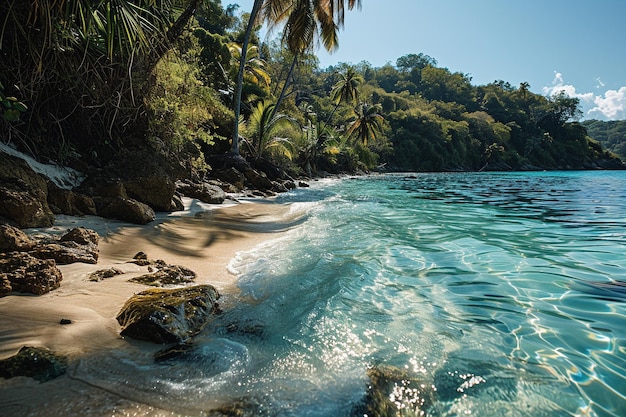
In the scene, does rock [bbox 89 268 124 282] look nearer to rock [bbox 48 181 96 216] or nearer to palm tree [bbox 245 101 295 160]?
rock [bbox 48 181 96 216]

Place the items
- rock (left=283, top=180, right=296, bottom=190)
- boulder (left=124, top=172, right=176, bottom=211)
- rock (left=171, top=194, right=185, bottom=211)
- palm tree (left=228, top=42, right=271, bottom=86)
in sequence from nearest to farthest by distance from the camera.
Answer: boulder (left=124, top=172, right=176, bottom=211) → rock (left=171, top=194, right=185, bottom=211) → rock (left=283, top=180, right=296, bottom=190) → palm tree (left=228, top=42, right=271, bottom=86)

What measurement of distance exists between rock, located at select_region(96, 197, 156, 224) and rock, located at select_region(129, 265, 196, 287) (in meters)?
2.25

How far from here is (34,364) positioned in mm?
1694

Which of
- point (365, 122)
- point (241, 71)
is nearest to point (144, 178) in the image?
point (241, 71)

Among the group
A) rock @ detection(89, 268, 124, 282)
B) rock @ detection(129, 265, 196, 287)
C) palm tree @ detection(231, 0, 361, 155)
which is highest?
palm tree @ detection(231, 0, 361, 155)

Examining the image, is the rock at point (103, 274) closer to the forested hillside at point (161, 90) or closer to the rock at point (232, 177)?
the forested hillside at point (161, 90)

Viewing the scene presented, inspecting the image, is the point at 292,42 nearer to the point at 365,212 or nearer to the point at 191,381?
the point at 365,212

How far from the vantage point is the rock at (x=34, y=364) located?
1.63 metres

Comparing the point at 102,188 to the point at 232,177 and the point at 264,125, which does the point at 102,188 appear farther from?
the point at 264,125

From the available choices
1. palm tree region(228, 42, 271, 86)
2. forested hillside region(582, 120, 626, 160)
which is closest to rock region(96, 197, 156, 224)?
palm tree region(228, 42, 271, 86)

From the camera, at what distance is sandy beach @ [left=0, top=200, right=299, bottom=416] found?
5.22ft

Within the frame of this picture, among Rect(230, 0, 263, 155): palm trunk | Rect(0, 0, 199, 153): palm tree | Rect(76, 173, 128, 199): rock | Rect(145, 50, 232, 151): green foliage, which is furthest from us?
Rect(230, 0, 263, 155): palm trunk

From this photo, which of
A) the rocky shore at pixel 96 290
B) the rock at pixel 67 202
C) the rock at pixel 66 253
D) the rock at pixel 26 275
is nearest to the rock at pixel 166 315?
the rocky shore at pixel 96 290

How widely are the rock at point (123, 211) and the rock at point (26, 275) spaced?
9.21 ft
